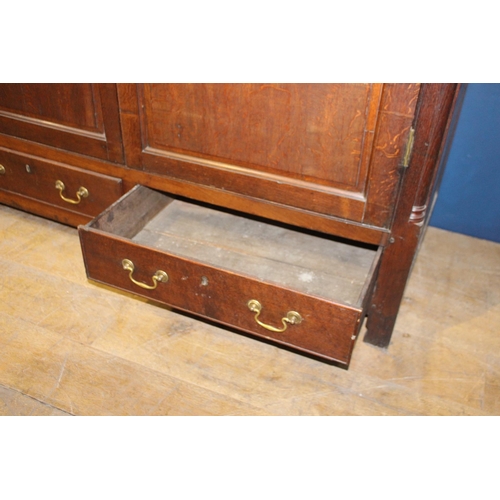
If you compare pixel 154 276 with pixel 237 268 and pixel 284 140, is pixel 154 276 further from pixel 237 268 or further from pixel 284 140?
pixel 284 140

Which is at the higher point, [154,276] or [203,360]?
[154,276]

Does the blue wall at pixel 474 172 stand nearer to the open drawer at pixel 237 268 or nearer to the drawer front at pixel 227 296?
the open drawer at pixel 237 268

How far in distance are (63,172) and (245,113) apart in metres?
0.60

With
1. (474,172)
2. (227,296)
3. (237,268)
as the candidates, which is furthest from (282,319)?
(474,172)

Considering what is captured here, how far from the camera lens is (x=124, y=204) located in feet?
4.22

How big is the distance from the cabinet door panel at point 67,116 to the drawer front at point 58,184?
0.07 meters

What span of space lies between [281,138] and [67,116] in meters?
0.58

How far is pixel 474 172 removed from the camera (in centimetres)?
167

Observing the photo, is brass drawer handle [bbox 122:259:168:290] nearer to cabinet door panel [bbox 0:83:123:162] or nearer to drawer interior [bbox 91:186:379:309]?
drawer interior [bbox 91:186:379:309]

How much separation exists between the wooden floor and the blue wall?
27cm

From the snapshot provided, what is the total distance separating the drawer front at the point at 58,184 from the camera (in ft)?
4.63

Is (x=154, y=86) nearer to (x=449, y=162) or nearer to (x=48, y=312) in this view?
(x=48, y=312)

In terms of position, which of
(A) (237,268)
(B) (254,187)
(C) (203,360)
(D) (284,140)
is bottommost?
(C) (203,360)

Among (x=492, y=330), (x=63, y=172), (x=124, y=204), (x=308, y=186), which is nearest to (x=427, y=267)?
(x=492, y=330)
